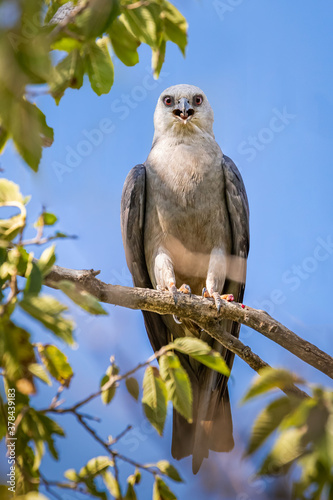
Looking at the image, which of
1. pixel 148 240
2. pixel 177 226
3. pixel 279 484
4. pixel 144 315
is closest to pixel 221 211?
pixel 177 226

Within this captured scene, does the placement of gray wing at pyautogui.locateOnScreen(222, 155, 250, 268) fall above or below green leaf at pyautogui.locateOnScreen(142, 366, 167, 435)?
above

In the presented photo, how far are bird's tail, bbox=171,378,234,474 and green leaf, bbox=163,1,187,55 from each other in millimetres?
3820

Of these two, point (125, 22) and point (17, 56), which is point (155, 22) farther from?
point (17, 56)

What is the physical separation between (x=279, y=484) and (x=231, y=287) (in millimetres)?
4032

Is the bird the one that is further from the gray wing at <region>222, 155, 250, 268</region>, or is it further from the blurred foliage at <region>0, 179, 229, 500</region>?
the blurred foliage at <region>0, 179, 229, 500</region>

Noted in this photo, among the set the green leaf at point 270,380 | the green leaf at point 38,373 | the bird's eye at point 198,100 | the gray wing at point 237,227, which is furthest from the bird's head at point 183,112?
the green leaf at point 270,380

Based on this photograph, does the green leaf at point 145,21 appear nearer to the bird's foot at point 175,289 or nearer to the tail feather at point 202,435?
the bird's foot at point 175,289

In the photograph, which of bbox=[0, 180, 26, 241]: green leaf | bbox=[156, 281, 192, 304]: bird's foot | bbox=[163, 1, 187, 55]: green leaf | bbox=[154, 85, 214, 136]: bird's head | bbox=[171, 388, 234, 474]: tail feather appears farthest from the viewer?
bbox=[154, 85, 214, 136]: bird's head

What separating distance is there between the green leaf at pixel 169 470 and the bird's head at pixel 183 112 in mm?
4518

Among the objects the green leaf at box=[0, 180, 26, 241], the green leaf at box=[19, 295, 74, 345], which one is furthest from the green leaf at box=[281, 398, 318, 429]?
the green leaf at box=[0, 180, 26, 241]

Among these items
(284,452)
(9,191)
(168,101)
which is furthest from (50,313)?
(168,101)

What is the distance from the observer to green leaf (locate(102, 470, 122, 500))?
2.48 metres

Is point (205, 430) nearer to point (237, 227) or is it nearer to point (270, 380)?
point (237, 227)

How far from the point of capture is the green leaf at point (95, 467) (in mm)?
2484
